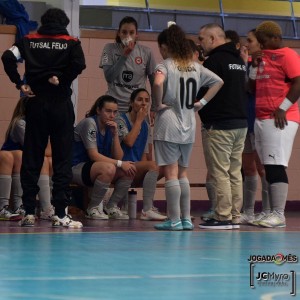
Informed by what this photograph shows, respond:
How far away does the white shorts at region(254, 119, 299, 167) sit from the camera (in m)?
7.43

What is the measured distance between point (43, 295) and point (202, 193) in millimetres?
6814

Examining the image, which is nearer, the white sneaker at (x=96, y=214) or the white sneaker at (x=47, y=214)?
the white sneaker at (x=47, y=214)

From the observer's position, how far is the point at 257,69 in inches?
300

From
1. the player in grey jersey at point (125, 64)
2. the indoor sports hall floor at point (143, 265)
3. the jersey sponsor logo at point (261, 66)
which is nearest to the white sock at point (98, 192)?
the player in grey jersey at point (125, 64)

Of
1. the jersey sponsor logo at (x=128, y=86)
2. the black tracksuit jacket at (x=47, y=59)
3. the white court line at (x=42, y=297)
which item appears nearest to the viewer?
the white court line at (x=42, y=297)

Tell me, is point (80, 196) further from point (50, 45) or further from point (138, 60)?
point (50, 45)

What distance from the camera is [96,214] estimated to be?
8.22 metres

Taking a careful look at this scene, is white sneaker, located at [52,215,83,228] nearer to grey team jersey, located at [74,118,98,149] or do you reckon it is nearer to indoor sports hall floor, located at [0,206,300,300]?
indoor sports hall floor, located at [0,206,300,300]

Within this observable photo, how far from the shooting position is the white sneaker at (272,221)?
7.37m

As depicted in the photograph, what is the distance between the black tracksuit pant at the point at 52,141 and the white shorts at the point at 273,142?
1.65 metres

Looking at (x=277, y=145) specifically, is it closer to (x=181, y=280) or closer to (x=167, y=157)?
(x=167, y=157)

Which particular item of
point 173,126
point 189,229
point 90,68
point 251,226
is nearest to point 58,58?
point 173,126

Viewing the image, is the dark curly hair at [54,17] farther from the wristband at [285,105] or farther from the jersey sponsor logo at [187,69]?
the wristband at [285,105]

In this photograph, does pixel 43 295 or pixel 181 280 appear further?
pixel 181 280
